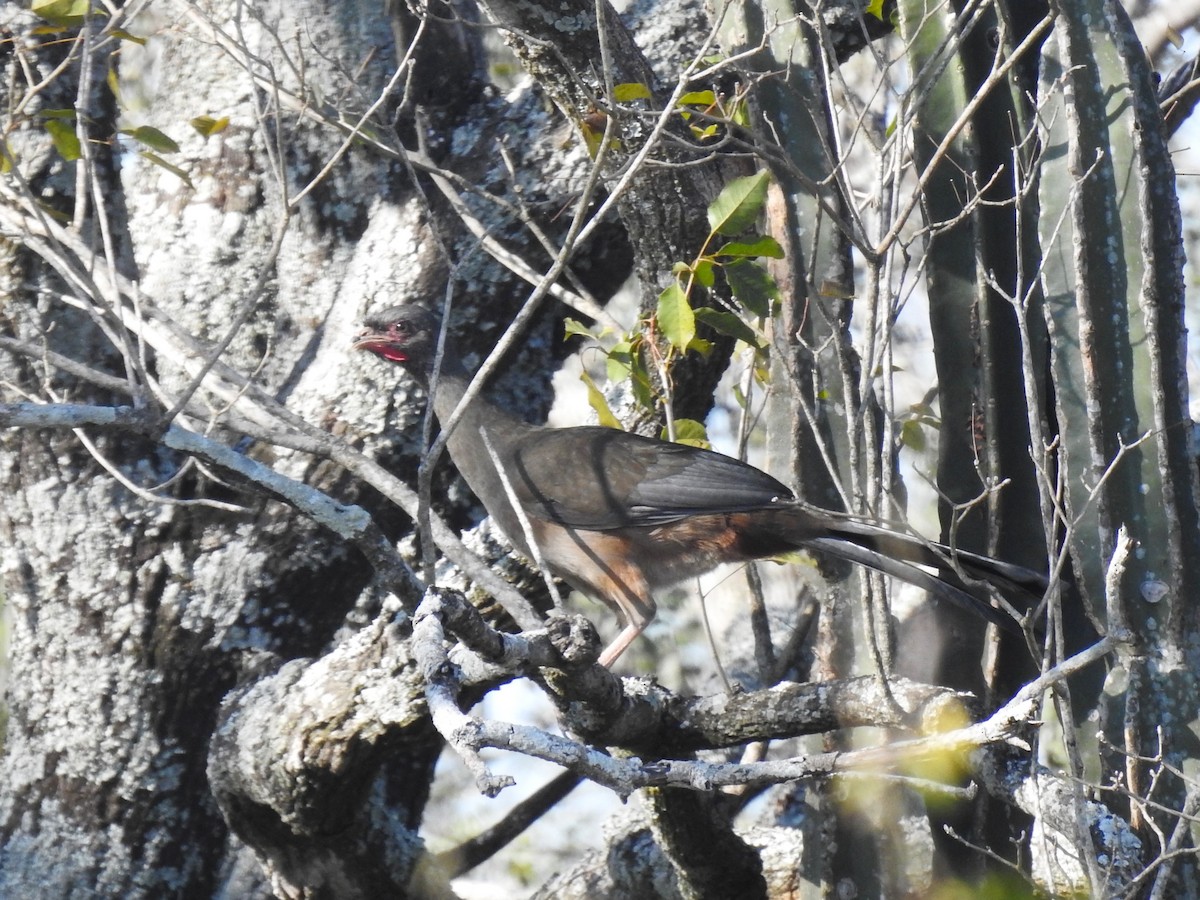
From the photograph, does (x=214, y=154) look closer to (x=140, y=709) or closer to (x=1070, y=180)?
(x=140, y=709)

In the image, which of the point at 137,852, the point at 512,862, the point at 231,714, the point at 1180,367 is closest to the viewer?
the point at 1180,367

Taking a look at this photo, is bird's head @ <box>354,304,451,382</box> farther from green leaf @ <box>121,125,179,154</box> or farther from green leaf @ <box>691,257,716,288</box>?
green leaf @ <box>691,257,716,288</box>

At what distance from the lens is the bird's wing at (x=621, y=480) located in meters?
4.19

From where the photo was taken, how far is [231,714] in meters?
3.78

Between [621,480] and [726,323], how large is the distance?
3.08 ft

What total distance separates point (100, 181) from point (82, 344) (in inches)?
20.6

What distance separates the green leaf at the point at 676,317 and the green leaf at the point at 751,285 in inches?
5.5

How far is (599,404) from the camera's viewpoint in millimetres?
4113

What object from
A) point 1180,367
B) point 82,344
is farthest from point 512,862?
point 1180,367

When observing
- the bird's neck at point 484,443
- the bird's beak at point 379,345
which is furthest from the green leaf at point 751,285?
the bird's beak at point 379,345

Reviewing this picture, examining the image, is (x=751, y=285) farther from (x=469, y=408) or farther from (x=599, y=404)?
(x=469, y=408)

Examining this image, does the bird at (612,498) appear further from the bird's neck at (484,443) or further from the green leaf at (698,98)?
the green leaf at (698,98)

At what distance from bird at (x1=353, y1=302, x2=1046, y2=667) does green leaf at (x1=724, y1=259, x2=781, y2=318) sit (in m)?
0.72

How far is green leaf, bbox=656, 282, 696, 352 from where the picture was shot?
338 centimetres
